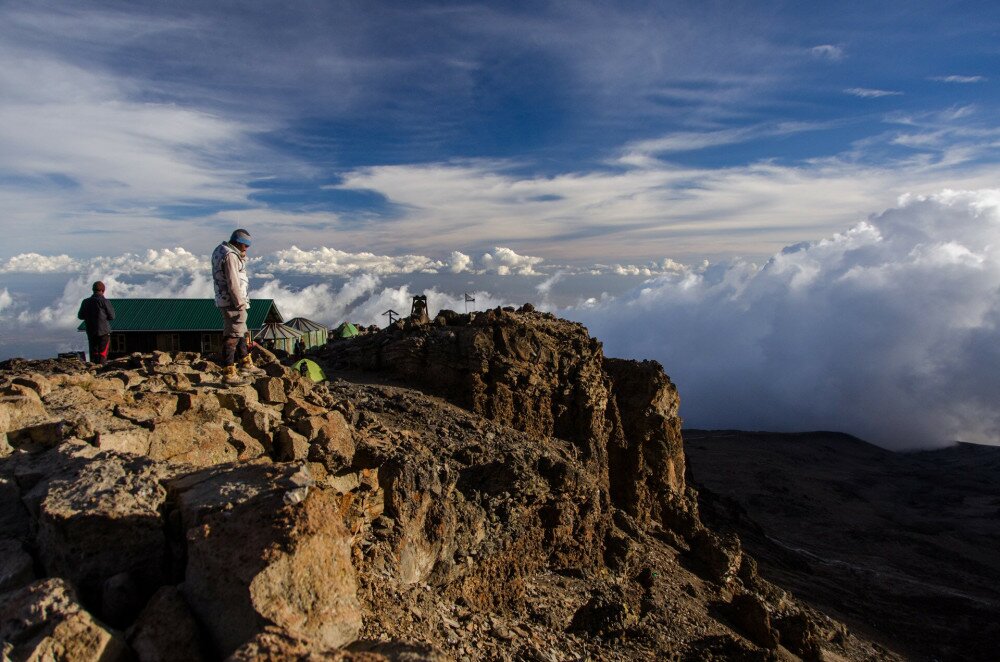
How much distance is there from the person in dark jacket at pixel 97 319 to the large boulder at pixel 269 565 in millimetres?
12118

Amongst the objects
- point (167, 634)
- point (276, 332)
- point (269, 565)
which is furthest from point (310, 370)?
point (276, 332)

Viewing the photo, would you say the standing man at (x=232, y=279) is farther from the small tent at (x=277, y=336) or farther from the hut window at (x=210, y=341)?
the hut window at (x=210, y=341)

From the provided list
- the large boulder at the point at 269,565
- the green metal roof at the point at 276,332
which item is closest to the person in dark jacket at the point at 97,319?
the large boulder at the point at 269,565

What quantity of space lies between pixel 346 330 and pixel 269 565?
43.2 metres

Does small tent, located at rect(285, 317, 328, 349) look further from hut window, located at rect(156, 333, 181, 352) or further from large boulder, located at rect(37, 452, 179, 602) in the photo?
large boulder, located at rect(37, 452, 179, 602)

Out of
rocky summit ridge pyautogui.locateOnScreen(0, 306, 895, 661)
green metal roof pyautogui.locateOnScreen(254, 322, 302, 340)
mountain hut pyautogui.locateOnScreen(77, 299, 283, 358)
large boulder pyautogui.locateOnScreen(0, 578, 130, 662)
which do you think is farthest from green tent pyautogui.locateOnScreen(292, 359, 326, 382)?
green metal roof pyautogui.locateOnScreen(254, 322, 302, 340)

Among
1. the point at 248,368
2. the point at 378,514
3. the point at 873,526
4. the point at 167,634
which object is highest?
the point at 248,368

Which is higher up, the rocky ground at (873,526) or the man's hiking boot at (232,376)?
the man's hiking boot at (232,376)

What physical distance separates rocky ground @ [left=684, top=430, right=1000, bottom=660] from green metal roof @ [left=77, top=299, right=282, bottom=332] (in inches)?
1683

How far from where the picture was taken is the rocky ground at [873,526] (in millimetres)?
45375

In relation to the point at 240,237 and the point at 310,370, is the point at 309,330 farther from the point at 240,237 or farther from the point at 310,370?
the point at 240,237

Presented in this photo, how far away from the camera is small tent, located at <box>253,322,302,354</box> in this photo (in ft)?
139

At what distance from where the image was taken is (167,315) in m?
41.8

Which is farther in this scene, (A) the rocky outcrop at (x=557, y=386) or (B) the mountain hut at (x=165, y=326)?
(B) the mountain hut at (x=165, y=326)
